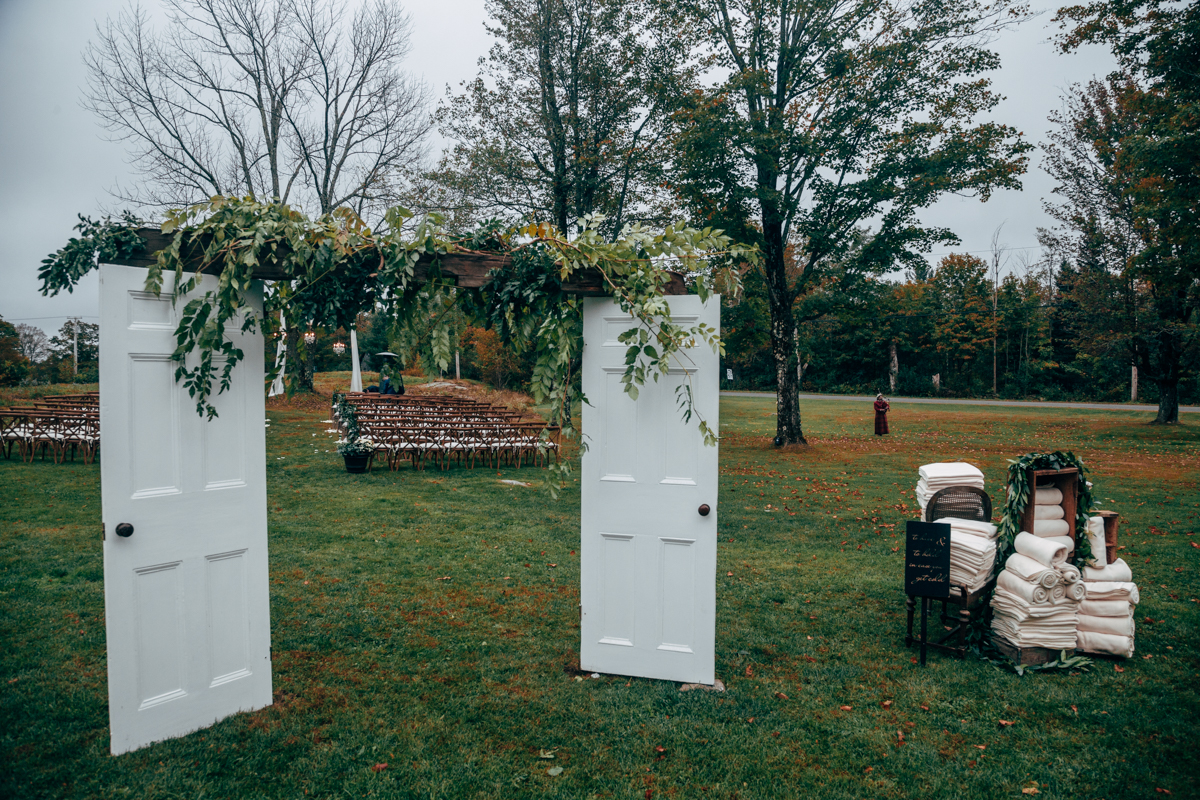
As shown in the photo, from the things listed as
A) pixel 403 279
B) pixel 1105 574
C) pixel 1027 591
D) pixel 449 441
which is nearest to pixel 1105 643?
pixel 1105 574

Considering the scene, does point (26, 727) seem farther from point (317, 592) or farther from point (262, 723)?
point (317, 592)

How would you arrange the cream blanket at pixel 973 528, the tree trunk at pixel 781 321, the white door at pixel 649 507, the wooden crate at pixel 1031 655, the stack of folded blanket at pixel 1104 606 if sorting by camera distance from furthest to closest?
the tree trunk at pixel 781 321 → the cream blanket at pixel 973 528 → the stack of folded blanket at pixel 1104 606 → the wooden crate at pixel 1031 655 → the white door at pixel 649 507

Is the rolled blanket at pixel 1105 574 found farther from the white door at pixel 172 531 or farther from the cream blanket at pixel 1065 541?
the white door at pixel 172 531

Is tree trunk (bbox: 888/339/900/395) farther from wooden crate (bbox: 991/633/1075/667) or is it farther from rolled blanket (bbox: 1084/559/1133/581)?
wooden crate (bbox: 991/633/1075/667)

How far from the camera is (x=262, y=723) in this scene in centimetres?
372

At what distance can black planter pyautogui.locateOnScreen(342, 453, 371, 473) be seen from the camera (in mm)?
11938

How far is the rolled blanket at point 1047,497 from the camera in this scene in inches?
184

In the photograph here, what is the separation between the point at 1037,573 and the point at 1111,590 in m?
0.77

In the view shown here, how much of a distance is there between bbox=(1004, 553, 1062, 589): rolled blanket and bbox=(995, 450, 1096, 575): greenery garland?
0.23 m

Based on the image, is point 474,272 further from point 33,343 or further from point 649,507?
point 33,343

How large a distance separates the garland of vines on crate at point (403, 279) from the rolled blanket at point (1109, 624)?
3296mm

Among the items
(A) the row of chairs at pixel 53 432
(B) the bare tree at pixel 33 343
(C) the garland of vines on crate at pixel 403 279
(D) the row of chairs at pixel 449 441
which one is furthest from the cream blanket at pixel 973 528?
(B) the bare tree at pixel 33 343

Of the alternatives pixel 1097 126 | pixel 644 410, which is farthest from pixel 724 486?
pixel 1097 126

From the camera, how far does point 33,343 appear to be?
3064cm
